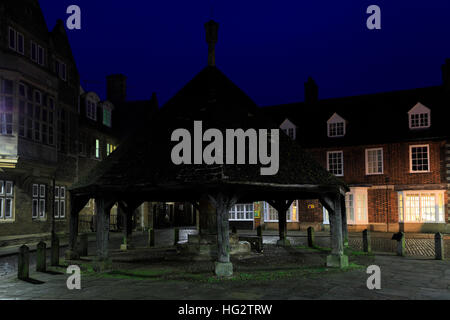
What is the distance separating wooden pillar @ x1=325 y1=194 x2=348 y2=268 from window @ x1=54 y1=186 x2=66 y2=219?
60.5 ft

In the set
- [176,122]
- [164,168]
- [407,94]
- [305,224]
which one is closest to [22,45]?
[176,122]

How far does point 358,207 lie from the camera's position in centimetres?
3119

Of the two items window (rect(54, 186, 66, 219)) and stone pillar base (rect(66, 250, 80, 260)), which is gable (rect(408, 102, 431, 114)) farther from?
stone pillar base (rect(66, 250, 80, 260))

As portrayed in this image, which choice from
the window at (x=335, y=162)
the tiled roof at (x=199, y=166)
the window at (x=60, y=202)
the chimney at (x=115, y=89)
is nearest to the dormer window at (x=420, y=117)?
the window at (x=335, y=162)

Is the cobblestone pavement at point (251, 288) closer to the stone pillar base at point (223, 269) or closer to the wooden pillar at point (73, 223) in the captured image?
the stone pillar base at point (223, 269)

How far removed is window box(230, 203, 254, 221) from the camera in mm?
36156

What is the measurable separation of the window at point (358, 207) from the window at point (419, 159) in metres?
3.68

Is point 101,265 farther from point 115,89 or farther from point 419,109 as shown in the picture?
point 115,89

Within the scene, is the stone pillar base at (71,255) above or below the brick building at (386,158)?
below

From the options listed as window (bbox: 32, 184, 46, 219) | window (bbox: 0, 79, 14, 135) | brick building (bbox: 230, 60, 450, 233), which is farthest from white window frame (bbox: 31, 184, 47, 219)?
brick building (bbox: 230, 60, 450, 233)

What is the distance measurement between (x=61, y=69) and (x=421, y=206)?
2501 cm

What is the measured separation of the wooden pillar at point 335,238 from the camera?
1251cm

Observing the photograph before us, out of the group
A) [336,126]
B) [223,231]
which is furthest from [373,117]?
[223,231]
